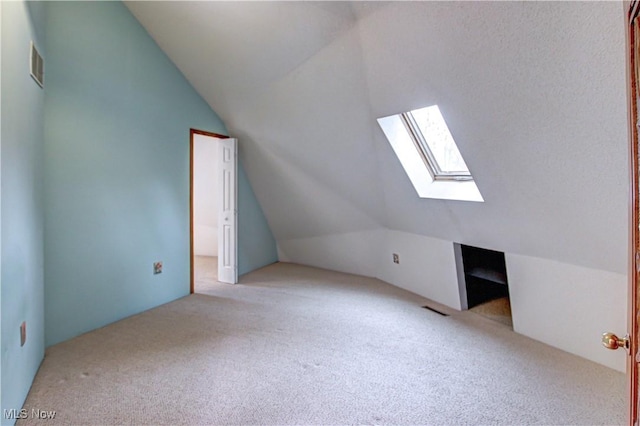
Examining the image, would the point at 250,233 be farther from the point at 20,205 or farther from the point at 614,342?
the point at 614,342

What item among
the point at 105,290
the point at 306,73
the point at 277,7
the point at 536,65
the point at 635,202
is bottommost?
the point at 105,290

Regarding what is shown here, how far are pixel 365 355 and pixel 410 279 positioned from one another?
1.76 m

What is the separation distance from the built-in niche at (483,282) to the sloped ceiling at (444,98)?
1.48 ft

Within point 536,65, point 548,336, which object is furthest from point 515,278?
point 536,65

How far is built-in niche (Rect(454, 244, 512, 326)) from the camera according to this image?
350cm

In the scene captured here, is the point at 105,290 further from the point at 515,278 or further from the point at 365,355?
the point at 515,278

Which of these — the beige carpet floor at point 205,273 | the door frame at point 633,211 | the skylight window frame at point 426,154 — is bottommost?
the beige carpet floor at point 205,273

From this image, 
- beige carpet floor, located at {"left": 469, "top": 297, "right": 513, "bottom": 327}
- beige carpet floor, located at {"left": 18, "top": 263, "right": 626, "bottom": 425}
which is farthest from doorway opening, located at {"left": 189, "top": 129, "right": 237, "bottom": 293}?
beige carpet floor, located at {"left": 469, "top": 297, "right": 513, "bottom": 327}

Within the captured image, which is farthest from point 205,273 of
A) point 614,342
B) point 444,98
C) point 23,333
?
point 614,342

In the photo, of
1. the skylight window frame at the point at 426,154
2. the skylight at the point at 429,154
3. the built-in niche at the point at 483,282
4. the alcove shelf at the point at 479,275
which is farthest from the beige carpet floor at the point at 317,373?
the skylight window frame at the point at 426,154

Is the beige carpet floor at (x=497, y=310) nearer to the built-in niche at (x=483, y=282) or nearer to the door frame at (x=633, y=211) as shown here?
the built-in niche at (x=483, y=282)

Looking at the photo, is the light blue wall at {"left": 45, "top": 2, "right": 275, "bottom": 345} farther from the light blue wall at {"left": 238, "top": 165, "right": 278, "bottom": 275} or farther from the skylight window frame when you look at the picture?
the skylight window frame

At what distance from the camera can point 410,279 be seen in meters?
4.14

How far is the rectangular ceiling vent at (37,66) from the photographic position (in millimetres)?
2193
